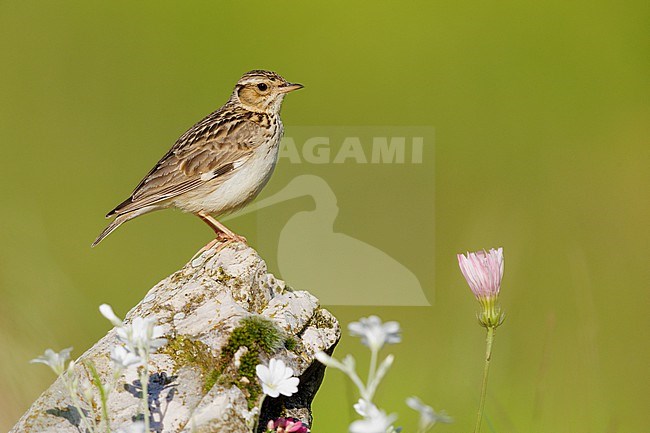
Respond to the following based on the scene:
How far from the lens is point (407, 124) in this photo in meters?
13.5

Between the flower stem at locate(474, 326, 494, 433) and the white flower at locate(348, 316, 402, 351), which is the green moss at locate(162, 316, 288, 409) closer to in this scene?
the flower stem at locate(474, 326, 494, 433)

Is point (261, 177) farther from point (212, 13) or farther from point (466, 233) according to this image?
point (212, 13)

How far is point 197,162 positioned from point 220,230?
0.49 m

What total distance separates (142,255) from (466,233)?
3571mm

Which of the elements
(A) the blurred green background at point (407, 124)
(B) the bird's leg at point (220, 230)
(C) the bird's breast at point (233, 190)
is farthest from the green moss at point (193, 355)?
(A) the blurred green background at point (407, 124)

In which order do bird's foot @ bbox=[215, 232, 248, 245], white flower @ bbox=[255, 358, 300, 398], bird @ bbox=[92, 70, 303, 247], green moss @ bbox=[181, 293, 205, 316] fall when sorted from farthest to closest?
bird @ bbox=[92, 70, 303, 247]
bird's foot @ bbox=[215, 232, 248, 245]
green moss @ bbox=[181, 293, 205, 316]
white flower @ bbox=[255, 358, 300, 398]

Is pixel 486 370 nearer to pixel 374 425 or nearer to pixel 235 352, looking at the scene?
pixel 235 352

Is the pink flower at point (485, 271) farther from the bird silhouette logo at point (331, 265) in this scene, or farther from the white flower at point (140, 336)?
the bird silhouette logo at point (331, 265)

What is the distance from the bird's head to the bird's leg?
90cm

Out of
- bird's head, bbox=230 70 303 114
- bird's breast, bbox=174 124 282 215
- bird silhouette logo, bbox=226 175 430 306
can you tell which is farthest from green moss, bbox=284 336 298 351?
bird silhouette logo, bbox=226 175 430 306

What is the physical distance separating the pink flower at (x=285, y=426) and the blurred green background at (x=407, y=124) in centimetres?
301

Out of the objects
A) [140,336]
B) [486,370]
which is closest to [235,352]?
[140,336]

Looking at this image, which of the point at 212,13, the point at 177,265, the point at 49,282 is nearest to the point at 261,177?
the point at 49,282

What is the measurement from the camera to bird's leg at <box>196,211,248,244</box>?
5801 millimetres
